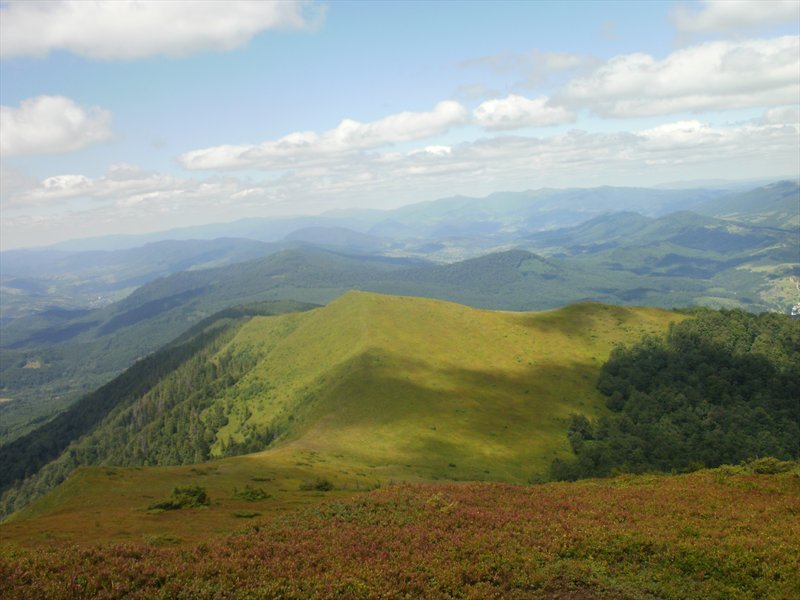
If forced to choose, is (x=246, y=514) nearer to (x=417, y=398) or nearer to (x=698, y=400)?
(x=417, y=398)

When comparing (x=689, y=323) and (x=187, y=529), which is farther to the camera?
(x=689, y=323)

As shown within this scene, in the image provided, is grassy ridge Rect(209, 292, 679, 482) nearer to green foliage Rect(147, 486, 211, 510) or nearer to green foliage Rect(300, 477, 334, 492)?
green foliage Rect(300, 477, 334, 492)

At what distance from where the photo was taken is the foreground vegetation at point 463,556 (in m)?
21.8

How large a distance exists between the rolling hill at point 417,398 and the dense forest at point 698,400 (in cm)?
840

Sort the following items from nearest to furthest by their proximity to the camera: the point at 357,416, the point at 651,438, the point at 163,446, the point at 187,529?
the point at 187,529, the point at 651,438, the point at 357,416, the point at 163,446

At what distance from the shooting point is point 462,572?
23.7 meters

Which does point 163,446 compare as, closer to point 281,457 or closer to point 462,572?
point 281,457

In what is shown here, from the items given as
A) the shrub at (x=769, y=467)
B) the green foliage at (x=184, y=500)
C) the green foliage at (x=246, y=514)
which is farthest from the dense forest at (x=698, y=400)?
the green foliage at (x=184, y=500)

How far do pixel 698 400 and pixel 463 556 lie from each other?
129m

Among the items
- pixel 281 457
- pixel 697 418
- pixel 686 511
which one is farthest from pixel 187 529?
pixel 697 418

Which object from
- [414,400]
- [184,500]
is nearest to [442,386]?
[414,400]

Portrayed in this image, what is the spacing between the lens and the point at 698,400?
127250mm

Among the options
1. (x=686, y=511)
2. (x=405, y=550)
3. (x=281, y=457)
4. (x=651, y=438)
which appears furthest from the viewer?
(x=651, y=438)

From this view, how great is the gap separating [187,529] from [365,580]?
77.2 ft
